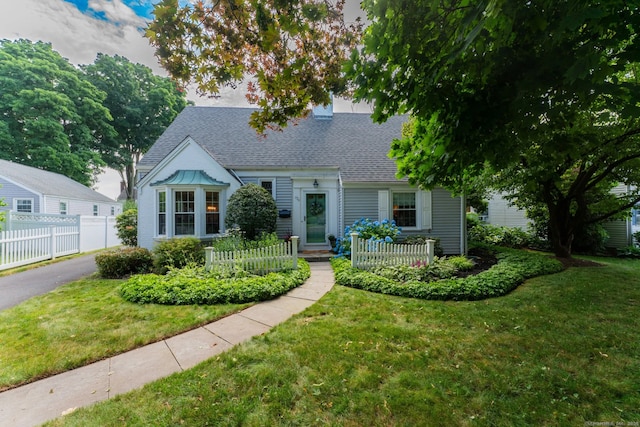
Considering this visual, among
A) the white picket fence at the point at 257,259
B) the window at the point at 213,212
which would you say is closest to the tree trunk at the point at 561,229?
the white picket fence at the point at 257,259

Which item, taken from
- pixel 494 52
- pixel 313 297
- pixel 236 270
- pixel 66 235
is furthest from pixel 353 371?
pixel 66 235

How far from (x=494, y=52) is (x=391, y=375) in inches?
141

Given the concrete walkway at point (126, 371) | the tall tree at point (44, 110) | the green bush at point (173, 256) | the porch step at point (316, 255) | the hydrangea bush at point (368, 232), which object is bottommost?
the concrete walkway at point (126, 371)

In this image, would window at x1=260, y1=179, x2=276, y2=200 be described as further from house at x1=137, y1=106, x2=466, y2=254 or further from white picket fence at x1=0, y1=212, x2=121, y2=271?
white picket fence at x1=0, y1=212, x2=121, y2=271

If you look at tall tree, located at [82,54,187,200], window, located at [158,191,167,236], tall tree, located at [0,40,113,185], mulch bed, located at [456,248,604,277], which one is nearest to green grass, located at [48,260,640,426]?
mulch bed, located at [456,248,604,277]

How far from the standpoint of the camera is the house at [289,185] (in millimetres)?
9383

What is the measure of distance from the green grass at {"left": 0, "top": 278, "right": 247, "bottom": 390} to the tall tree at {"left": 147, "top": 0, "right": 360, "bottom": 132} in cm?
350

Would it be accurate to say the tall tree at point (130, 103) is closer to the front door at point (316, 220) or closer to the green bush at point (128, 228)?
the green bush at point (128, 228)

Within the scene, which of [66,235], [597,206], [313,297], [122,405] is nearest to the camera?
[122,405]

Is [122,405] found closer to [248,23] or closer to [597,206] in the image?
[248,23]

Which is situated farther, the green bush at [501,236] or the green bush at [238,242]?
the green bush at [501,236]

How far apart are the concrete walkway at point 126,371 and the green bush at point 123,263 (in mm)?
4887

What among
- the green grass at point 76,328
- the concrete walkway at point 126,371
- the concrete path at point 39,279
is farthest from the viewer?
the concrete path at point 39,279

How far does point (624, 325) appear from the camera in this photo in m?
4.04
